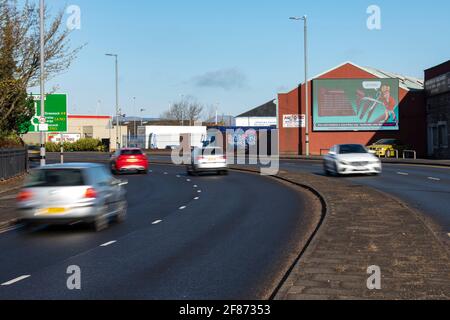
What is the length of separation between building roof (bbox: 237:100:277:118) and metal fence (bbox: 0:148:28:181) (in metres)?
67.2

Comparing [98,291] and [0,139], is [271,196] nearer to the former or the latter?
[98,291]

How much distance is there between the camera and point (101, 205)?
12.2 m

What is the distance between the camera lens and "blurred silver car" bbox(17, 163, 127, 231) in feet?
38.1

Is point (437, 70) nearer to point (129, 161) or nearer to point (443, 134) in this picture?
point (443, 134)

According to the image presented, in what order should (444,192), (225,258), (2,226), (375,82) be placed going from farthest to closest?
(375,82)
(444,192)
(2,226)
(225,258)

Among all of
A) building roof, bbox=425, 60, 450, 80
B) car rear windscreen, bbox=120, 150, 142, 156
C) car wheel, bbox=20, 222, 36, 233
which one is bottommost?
car wheel, bbox=20, 222, 36, 233

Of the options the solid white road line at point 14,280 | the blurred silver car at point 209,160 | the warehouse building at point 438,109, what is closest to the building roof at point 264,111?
the warehouse building at point 438,109

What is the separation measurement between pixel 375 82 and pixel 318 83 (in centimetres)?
559

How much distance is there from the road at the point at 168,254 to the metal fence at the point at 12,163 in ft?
41.4

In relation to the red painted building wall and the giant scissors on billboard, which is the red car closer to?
the red painted building wall

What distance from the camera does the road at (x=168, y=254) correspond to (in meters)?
6.96

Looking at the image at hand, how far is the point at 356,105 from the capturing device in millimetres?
57062

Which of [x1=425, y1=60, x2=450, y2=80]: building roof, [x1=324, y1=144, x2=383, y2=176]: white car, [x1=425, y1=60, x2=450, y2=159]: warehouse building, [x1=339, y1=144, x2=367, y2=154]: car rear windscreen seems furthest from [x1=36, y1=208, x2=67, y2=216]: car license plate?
[x1=425, y1=60, x2=450, y2=80]: building roof
